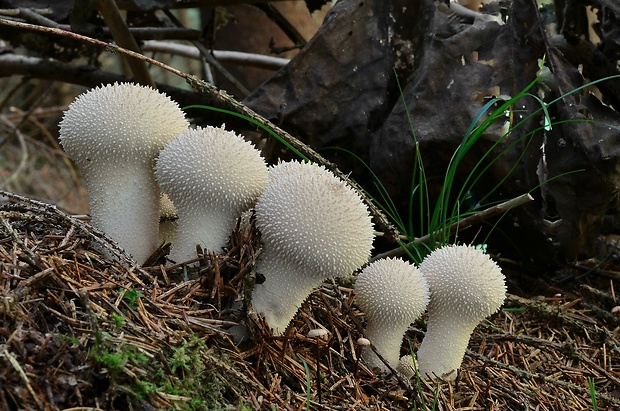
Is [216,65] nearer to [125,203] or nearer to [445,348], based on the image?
[125,203]

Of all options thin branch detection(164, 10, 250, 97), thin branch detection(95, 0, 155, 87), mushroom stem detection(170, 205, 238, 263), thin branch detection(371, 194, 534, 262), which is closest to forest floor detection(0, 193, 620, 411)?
mushroom stem detection(170, 205, 238, 263)

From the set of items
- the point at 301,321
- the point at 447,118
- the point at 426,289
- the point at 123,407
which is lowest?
the point at 123,407

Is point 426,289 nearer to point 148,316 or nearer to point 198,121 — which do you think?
point 148,316

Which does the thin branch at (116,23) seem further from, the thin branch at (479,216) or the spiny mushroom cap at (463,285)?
the spiny mushroom cap at (463,285)

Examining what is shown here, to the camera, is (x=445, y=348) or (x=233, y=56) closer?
(x=445, y=348)

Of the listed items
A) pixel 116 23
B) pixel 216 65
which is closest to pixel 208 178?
pixel 116 23

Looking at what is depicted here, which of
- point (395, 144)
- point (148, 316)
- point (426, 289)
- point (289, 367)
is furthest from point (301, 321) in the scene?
point (395, 144)
